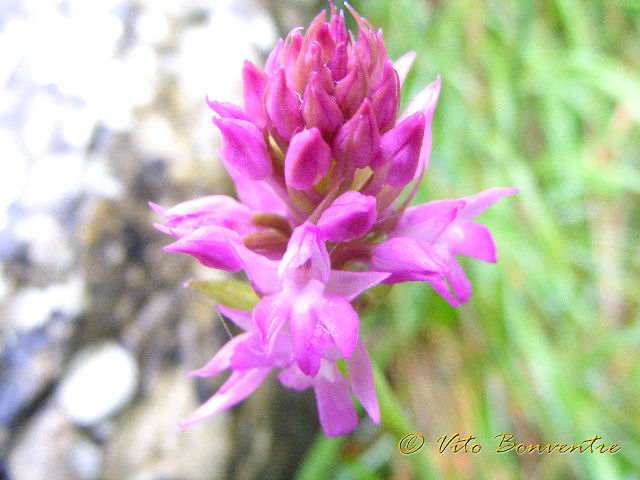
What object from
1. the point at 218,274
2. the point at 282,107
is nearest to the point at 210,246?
the point at 282,107

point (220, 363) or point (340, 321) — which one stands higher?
point (340, 321)

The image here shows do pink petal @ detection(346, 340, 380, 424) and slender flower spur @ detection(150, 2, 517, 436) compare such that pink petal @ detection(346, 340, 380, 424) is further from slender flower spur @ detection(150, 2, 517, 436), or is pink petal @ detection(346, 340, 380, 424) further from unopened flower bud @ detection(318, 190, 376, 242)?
unopened flower bud @ detection(318, 190, 376, 242)

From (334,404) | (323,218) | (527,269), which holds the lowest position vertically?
(527,269)

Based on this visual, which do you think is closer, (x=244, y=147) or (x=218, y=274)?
(x=244, y=147)

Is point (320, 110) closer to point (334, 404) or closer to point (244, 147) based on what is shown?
point (244, 147)

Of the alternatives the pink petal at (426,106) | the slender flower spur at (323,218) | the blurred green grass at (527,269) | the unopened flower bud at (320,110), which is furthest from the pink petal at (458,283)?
the blurred green grass at (527,269)

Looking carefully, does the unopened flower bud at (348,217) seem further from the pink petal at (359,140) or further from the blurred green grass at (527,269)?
the blurred green grass at (527,269)

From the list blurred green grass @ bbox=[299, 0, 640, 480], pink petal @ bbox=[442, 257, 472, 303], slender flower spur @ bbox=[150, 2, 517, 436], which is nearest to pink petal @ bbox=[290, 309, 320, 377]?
slender flower spur @ bbox=[150, 2, 517, 436]

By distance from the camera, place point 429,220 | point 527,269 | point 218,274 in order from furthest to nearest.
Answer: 1. point 527,269
2. point 218,274
3. point 429,220

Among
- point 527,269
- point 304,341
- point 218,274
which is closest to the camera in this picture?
point 304,341
